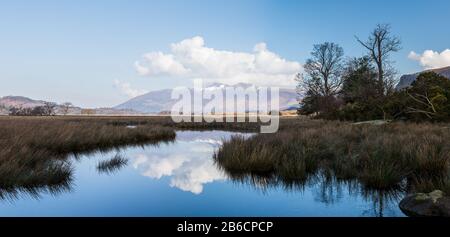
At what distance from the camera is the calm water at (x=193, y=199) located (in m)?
5.76

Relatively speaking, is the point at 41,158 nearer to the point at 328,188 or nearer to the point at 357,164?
the point at 328,188

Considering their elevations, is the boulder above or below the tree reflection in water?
above

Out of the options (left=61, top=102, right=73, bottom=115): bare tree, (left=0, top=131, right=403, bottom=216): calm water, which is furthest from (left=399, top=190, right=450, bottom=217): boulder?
(left=61, top=102, right=73, bottom=115): bare tree

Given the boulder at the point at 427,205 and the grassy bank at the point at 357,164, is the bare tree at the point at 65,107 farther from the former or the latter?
the boulder at the point at 427,205

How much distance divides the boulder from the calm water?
16 centimetres

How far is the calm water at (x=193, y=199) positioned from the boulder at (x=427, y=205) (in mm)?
155

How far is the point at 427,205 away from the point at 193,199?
3858 millimetres

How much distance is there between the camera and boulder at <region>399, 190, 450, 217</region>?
479cm

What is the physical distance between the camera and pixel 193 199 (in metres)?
6.71

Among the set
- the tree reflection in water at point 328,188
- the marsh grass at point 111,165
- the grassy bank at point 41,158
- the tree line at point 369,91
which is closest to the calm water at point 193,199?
the tree reflection in water at point 328,188

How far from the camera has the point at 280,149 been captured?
10.5 meters

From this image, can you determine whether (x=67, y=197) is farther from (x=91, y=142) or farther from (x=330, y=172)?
(x=91, y=142)

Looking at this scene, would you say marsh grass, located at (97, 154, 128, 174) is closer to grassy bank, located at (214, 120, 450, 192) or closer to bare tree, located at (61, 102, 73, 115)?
grassy bank, located at (214, 120, 450, 192)

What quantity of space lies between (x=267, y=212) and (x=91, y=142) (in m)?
11.3
